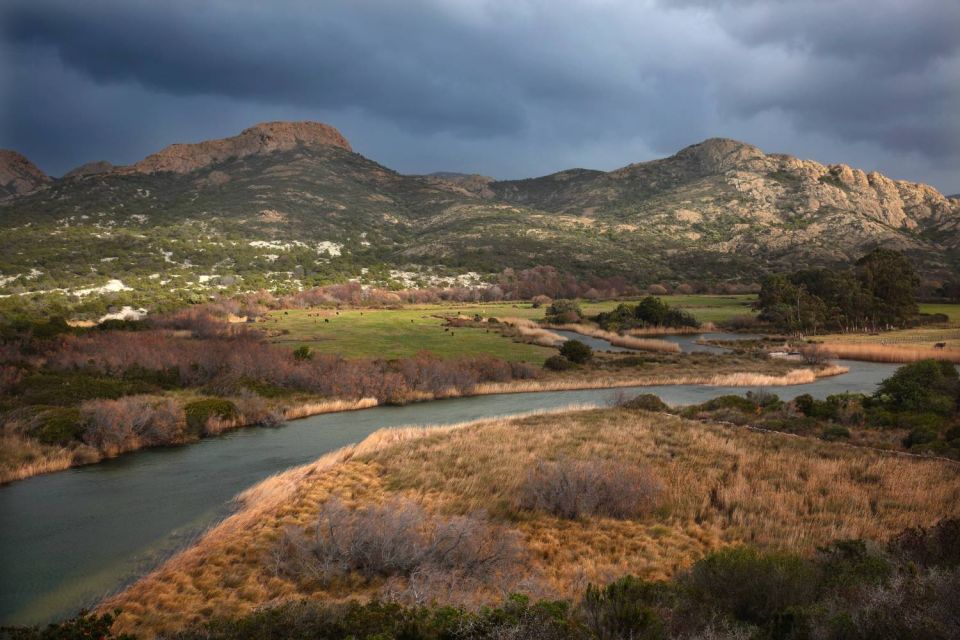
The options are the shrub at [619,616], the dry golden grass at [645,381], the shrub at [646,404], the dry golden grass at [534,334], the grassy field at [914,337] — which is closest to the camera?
the shrub at [619,616]

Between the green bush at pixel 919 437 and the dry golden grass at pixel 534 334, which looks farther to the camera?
the dry golden grass at pixel 534 334

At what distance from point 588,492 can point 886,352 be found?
5879cm

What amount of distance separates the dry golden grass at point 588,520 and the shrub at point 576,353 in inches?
1084

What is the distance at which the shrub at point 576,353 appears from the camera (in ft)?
182

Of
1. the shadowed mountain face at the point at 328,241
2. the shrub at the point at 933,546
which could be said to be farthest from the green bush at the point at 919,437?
the shadowed mountain face at the point at 328,241

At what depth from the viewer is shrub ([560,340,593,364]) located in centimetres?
5541

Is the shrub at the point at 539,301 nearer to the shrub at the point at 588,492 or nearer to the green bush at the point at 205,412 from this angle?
the green bush at the point at 205,412

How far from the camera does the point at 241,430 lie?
32.1 meters

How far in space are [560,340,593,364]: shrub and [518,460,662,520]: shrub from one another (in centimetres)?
3673

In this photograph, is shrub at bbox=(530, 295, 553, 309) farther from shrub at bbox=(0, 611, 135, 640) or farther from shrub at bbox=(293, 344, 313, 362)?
shrub at bbox=(0, 611, 135, 640)

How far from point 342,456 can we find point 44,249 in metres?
119

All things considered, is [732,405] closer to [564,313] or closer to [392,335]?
[392,335]

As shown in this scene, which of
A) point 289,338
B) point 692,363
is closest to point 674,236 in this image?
point 692,363

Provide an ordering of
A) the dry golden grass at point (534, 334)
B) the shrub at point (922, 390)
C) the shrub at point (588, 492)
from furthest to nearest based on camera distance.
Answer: the dry golden grass at point (534, 334) < the shrub at point (922, 390) < the shrub at point (588, 492)
